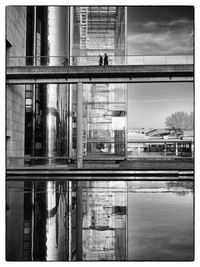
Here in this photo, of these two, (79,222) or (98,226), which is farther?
(79,222)

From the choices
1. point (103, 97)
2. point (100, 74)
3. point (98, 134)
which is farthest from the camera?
point (103, 97)

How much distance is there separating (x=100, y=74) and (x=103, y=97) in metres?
12.3

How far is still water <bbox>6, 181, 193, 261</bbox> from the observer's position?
418 cm

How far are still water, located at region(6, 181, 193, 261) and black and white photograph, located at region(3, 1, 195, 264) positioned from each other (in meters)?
0.03

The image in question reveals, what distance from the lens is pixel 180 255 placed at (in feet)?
13.4

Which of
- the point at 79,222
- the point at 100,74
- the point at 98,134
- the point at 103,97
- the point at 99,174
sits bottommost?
the point at 99,174

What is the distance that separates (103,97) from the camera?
3030 cm

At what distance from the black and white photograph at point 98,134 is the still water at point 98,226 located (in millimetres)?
26

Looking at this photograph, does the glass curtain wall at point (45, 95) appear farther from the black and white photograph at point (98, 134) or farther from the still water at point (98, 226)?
the still water at point (98, 226)

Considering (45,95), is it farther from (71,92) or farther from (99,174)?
(99,174)

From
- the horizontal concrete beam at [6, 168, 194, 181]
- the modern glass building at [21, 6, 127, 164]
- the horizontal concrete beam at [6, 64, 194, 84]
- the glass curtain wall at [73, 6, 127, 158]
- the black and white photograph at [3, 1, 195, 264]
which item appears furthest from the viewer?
the glass curtain wall at [73, 6, 127, 158]

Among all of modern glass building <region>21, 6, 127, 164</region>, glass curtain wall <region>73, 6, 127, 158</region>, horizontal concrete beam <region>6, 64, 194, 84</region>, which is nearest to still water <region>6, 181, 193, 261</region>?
horizontal concrete beam <region>6, 64, 194, 84</region>

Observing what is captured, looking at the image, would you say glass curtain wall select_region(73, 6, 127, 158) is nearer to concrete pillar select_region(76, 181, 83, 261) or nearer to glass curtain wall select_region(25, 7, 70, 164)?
glass curtain wall select_region(25, 7, 70, 164)

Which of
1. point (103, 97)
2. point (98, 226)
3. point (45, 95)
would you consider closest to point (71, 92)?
point (45, 95)
